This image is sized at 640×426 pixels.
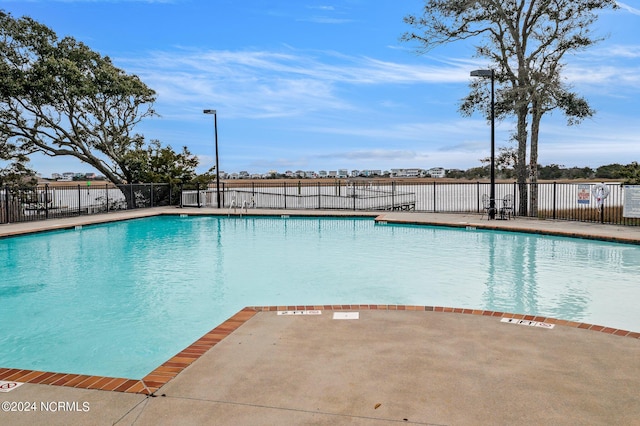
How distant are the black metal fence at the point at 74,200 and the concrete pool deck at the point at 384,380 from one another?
57.4 ft

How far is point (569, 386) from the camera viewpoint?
10.2 feet

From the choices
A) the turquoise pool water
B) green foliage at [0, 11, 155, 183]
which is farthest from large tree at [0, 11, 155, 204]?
the turquoise pool water

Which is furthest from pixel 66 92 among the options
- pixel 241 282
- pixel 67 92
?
pixel 241 282

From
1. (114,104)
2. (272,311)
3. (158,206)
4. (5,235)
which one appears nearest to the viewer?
(272,311)

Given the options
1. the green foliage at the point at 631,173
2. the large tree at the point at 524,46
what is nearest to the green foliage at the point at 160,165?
the large tree at the point at 524,46

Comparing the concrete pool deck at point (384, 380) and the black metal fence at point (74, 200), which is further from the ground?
the black metal fence at point (74, 200)

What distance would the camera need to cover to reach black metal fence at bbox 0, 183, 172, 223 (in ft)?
61.1

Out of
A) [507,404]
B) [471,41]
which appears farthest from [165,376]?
[471,41]

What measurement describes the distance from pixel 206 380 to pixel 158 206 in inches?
912

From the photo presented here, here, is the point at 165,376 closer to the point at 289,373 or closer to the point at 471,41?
the point at 289,373

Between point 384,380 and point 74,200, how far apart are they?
22.2 m

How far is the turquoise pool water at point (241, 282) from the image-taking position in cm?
531

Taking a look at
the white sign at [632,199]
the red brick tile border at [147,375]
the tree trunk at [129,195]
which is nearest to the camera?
the red brick tile border at [147,375]

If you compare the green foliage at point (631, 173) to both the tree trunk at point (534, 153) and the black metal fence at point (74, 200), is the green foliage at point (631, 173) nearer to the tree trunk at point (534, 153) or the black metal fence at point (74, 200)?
the tree trunk at point (534, 153)
